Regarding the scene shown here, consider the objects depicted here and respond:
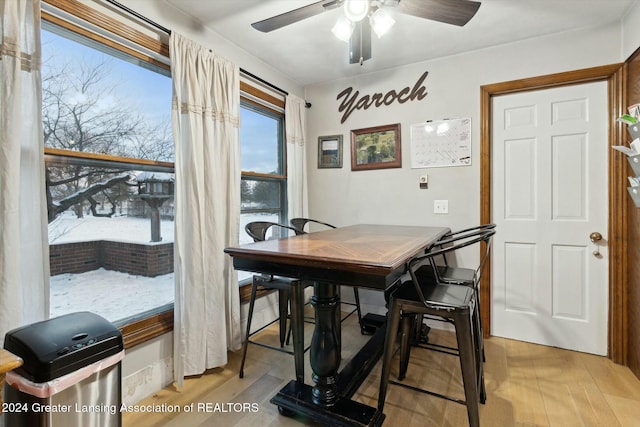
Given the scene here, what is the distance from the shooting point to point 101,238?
5.64 ft

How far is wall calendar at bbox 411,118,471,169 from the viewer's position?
106 inches

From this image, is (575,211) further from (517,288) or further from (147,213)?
(147,213)

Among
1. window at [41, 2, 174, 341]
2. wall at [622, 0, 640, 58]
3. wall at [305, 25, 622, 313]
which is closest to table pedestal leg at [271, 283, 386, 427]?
window at [41, 2, 174, 341]

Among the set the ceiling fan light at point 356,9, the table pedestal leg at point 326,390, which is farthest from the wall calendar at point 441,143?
the table pedestal leg at point 326,390

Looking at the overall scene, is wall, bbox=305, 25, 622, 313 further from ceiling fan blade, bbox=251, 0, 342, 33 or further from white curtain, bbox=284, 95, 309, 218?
ceiling fan blade, bbox=251, 0, 342, 33

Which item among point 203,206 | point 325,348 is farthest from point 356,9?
point 325,348

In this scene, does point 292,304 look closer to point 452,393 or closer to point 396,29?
point 452,393

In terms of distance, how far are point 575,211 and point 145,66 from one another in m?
3.24

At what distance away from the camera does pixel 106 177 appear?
1730 millimetres

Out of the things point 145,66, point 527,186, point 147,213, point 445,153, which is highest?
point 145,66

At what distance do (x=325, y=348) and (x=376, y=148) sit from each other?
82.0 inches

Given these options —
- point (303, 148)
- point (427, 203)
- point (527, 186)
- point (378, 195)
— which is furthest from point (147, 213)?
point (527, 186)

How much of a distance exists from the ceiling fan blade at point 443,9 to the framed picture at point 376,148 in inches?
54.9

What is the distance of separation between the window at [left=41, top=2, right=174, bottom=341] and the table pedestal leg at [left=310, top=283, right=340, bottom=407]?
1109mm
